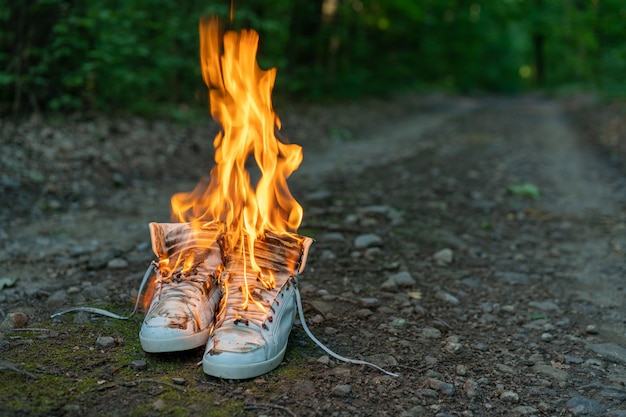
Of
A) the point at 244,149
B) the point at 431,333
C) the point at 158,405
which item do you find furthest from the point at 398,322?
the point at 158,405

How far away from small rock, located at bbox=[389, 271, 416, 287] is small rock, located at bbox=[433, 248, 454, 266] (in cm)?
49

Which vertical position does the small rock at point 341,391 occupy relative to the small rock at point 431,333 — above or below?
above

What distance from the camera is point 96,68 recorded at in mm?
8523

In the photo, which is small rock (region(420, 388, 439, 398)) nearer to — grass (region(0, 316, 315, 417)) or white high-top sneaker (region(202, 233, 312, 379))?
grass (region(0, 316, 315, 417))

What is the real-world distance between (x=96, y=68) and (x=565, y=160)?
26.3ft

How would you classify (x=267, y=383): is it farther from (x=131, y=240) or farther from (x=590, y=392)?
(x=131, y=240)

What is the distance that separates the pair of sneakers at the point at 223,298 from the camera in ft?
8.70

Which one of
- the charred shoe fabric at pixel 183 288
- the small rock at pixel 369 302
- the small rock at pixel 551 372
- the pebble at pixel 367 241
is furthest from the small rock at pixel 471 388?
the pebble at pixel 367 241

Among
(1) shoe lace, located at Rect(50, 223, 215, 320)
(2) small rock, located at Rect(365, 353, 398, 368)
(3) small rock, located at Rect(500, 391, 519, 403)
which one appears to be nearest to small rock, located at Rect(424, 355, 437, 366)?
(2) small rock, located at Rect(365, 353, 398, 368)

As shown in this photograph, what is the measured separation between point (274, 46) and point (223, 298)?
43.9 ft

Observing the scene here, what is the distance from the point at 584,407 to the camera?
2.64 meters

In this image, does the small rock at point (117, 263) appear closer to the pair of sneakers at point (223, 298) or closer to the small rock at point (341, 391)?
the pair of sneakers at point (223, 298)

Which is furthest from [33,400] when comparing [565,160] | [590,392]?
[565,160]

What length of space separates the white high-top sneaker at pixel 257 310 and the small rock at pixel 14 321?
1.07m
